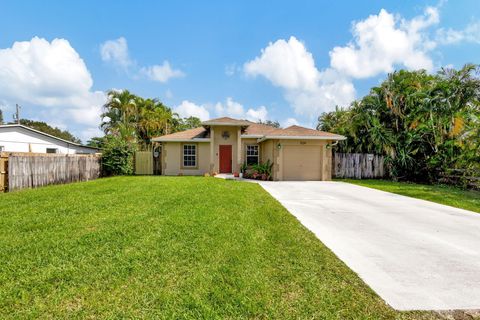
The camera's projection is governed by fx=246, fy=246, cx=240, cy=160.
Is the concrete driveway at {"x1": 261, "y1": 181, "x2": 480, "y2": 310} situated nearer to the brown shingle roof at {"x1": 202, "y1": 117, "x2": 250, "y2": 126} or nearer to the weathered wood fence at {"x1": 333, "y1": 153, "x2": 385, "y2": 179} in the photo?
the brown shingle roof at {"x1": 202, "y1": 117, "x2": 250, "y2": 126}

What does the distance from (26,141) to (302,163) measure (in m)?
19.0

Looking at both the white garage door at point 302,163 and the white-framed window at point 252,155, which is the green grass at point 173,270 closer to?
the white garage door at point 302,163

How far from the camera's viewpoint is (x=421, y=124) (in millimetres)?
15328

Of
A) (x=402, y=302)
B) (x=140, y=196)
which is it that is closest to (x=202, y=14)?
(x=140, y=196)

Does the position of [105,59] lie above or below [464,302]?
above

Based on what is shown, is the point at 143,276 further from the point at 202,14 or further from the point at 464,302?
the point at 202,14

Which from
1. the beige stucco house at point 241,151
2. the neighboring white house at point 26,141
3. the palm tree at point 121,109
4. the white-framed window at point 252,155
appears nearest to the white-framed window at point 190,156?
the beige stucco house at point 241,151

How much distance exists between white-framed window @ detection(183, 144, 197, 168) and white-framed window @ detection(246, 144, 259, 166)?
3.75 meters

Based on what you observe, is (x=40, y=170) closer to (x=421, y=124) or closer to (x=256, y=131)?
(x=256, y=131)

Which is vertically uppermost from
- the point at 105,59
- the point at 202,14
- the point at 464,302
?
the point at 202,14

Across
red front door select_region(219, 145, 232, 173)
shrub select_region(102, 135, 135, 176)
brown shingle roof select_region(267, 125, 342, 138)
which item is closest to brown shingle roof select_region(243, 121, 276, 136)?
red front door select_region(219, 145, 232, 173)

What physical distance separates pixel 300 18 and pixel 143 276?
15751mm

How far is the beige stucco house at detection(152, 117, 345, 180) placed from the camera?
49.0ft

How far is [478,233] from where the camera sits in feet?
16.5
